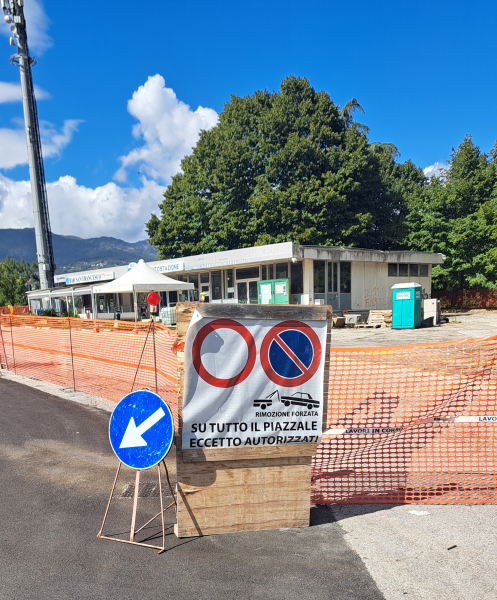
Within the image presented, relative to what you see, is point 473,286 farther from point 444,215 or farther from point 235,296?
point 235,296

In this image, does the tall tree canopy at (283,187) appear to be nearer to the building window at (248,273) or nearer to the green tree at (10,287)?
the building window at (248,273)

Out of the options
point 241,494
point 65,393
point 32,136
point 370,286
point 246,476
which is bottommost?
point 65,393

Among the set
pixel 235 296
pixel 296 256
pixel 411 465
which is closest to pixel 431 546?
pixel 411 465

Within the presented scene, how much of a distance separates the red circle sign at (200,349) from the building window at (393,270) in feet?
88.5

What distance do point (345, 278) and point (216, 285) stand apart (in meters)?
9.06

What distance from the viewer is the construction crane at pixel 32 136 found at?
1162 inches

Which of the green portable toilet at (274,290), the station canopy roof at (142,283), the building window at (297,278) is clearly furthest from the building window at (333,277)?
the station canopy roof at (142,283)

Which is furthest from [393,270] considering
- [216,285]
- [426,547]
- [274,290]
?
[426,547]

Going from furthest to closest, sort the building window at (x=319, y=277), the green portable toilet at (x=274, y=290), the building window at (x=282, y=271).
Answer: the building window at (x=282, y=271) < the building window at (x=319, y=277) < the green portable toilet at (x=274, y=290)

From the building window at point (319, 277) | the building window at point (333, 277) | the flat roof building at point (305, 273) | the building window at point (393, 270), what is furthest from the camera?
the building window at point (393, 270)

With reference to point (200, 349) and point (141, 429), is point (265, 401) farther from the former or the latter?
point (141, 429)

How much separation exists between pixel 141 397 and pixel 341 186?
36.8 meters

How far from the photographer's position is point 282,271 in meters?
26.8

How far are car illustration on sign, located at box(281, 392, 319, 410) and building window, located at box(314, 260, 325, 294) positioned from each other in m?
21.9
